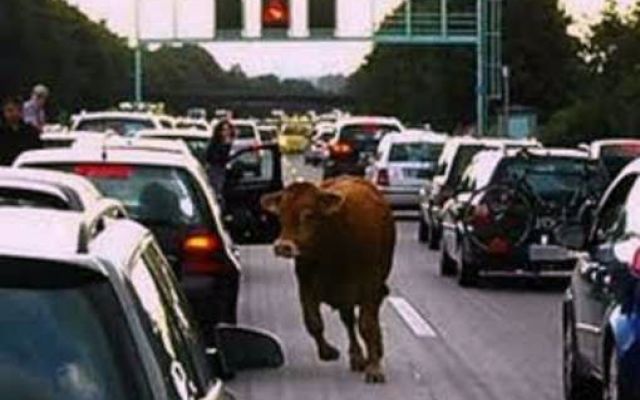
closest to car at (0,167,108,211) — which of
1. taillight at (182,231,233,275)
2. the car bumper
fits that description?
the car bumper

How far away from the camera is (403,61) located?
124 metres

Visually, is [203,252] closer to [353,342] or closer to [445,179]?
[353,342]

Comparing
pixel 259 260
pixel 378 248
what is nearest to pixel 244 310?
pixel 378 248

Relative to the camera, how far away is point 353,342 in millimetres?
16453

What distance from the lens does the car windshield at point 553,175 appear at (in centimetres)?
2581

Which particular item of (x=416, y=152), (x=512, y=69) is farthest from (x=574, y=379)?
(x=512, y=69)

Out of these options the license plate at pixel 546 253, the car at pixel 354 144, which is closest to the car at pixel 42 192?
the license plate at pixel 546 253

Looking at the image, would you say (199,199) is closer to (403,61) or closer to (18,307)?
(18,307)

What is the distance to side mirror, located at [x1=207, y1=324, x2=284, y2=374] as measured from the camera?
23.0 ft

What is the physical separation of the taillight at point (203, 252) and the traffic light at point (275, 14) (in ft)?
255

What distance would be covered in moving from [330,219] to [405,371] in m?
1.84

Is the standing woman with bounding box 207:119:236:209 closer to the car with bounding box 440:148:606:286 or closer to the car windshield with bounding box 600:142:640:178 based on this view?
the car with bounding box 440:148:606:286

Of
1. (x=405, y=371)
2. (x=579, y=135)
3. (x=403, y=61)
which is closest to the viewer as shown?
(x=405, y=371)

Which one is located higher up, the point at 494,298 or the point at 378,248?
the point at 378,248
